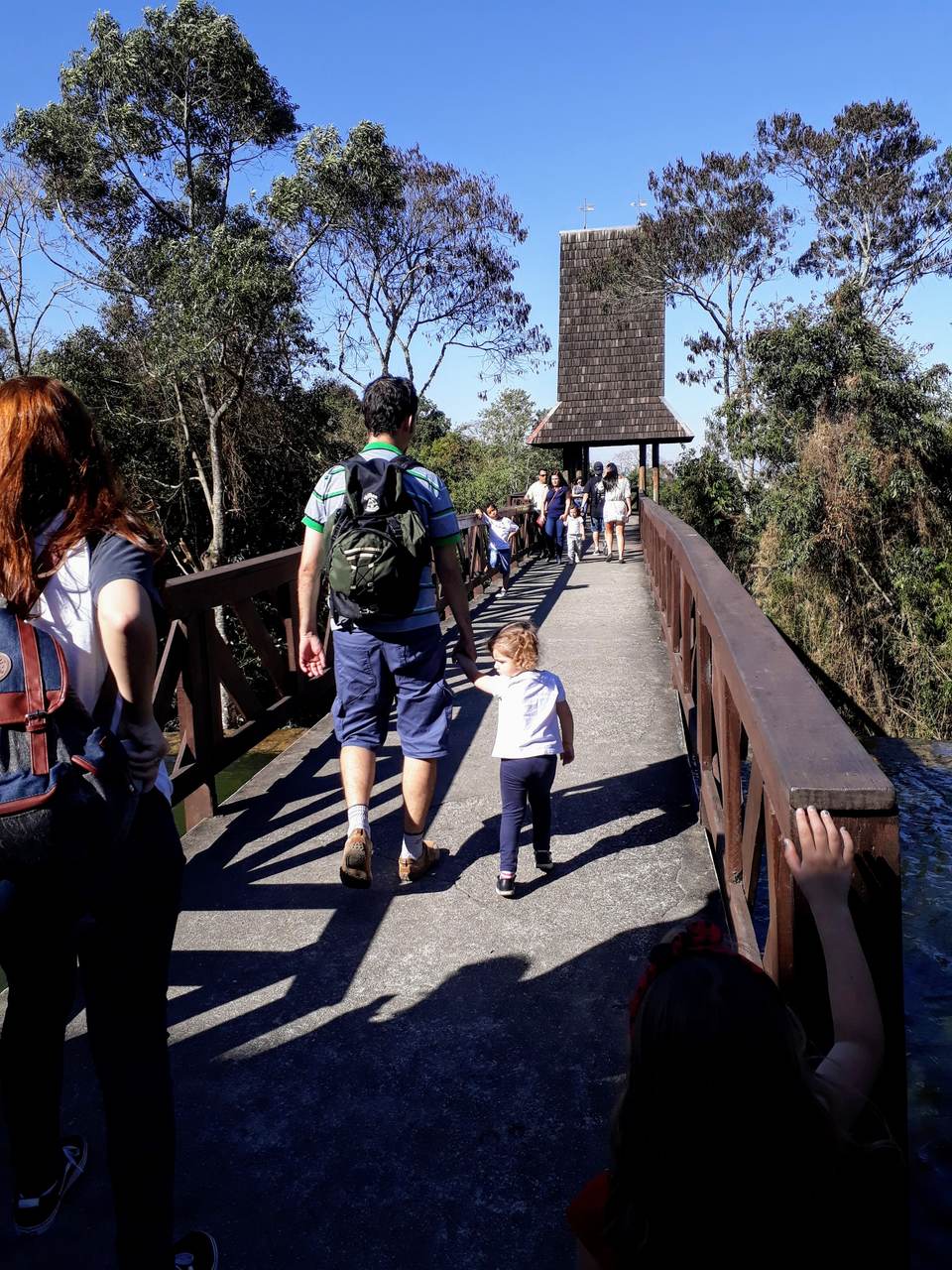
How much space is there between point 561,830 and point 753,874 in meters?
1.54

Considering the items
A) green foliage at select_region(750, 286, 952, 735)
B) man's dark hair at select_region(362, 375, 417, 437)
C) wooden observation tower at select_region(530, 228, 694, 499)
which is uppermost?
wooden observation tower at select_region(530, 228, 694, 499)

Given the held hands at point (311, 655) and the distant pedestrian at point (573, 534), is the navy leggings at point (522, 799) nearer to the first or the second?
the held hands at point (311, 655)

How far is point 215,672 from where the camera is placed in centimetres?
437

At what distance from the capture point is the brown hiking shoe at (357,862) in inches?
134

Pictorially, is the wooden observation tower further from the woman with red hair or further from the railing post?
the woman with red hair

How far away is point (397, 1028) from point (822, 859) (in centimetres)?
149

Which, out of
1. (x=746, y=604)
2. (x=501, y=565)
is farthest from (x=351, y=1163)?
(x=501, y=565)

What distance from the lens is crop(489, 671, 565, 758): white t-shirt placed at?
3594 mm

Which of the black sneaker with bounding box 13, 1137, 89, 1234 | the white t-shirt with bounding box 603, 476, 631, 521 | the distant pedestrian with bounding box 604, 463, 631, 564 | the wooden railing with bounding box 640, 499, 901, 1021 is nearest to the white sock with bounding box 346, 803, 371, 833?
the wooden railing with bounding box 640, 499, 901, 1021

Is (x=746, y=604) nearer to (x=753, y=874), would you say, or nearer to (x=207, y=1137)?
(x=753, y=874)

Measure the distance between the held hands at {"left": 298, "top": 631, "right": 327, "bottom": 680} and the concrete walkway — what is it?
0.70 metres

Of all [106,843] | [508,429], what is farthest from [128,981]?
[508,429]

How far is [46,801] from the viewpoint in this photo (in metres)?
1.60

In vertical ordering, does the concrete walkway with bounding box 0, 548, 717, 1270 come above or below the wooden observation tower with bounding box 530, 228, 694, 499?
below
